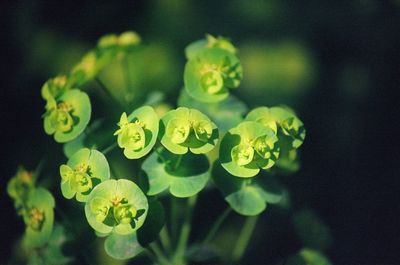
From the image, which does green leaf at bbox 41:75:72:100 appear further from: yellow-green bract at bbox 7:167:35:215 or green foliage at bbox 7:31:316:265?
yellow-green bract at bbox 7:167:35:215

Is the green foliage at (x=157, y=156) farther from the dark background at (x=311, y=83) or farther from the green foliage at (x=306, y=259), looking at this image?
the dark background at (x=311, y=83)

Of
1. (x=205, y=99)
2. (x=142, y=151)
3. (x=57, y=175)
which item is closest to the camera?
(x=142, y=151)

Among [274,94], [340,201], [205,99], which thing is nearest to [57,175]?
[205,99]

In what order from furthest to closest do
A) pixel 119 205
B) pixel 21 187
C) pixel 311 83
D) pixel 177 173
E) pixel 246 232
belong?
pixel 311 83 < pixel 246 232 < pixel 21 187 < pixel 177 173 < pixel 119 205

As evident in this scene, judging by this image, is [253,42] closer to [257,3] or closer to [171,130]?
[257,3]

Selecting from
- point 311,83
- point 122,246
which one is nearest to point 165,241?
point 122,246

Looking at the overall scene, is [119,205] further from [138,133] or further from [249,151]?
[249,151]
